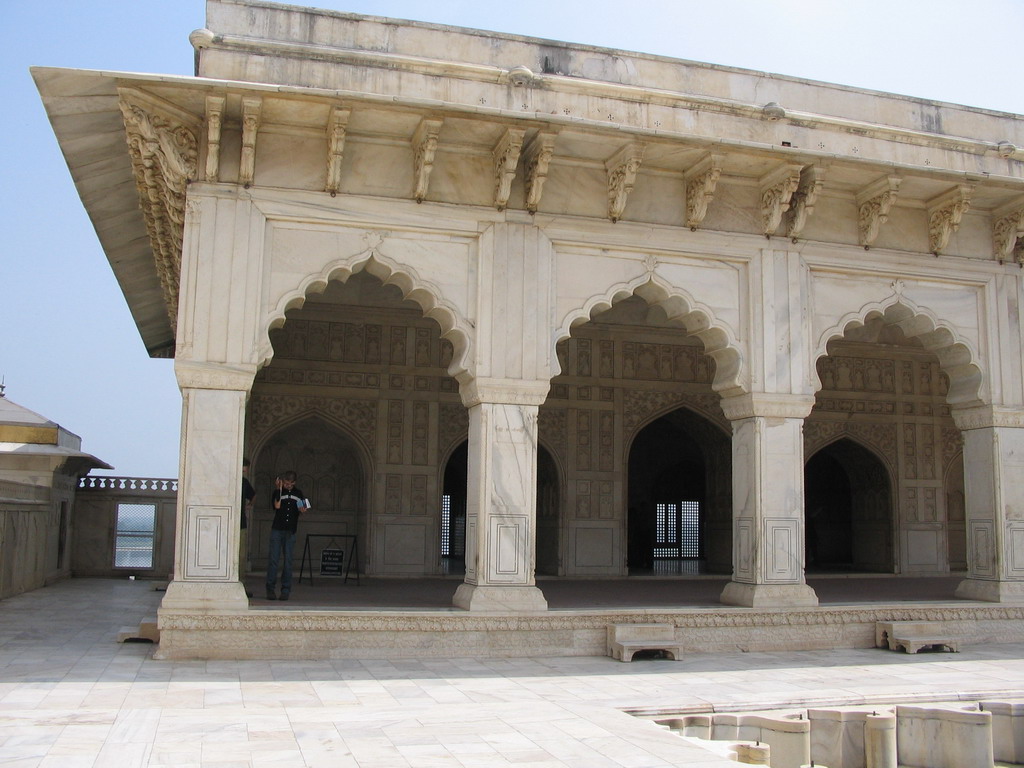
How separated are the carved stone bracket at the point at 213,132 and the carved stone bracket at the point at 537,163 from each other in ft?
8.09

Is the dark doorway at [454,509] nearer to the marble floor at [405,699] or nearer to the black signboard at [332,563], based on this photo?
the black signboard at [332,563]

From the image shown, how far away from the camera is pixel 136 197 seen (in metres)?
9.88

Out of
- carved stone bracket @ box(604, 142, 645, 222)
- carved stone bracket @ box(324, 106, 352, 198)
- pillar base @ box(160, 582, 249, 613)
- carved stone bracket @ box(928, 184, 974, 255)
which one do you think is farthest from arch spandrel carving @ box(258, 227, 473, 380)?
carved stone bracket @ box(928, 184, 974, 255)

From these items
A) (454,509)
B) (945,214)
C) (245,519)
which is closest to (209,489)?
(245,519)

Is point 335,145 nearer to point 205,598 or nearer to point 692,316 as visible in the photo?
point 692,316

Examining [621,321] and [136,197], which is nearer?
[136,197]

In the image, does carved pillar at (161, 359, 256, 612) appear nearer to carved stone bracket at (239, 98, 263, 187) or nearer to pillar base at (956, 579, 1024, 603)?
carved stone bracket at (239, 98, 263, 187)

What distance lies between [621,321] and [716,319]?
4.14 metres

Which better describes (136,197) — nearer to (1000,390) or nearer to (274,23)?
(274,23)

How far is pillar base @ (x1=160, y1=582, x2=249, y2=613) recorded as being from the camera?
23.5ft

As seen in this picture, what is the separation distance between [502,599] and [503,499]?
807 mm

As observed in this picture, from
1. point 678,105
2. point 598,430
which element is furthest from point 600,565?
point 678,105

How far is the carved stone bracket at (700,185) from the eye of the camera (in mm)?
8383

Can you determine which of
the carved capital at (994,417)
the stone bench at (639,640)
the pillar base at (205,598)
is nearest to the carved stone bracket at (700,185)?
the carved capital at (994,417)
